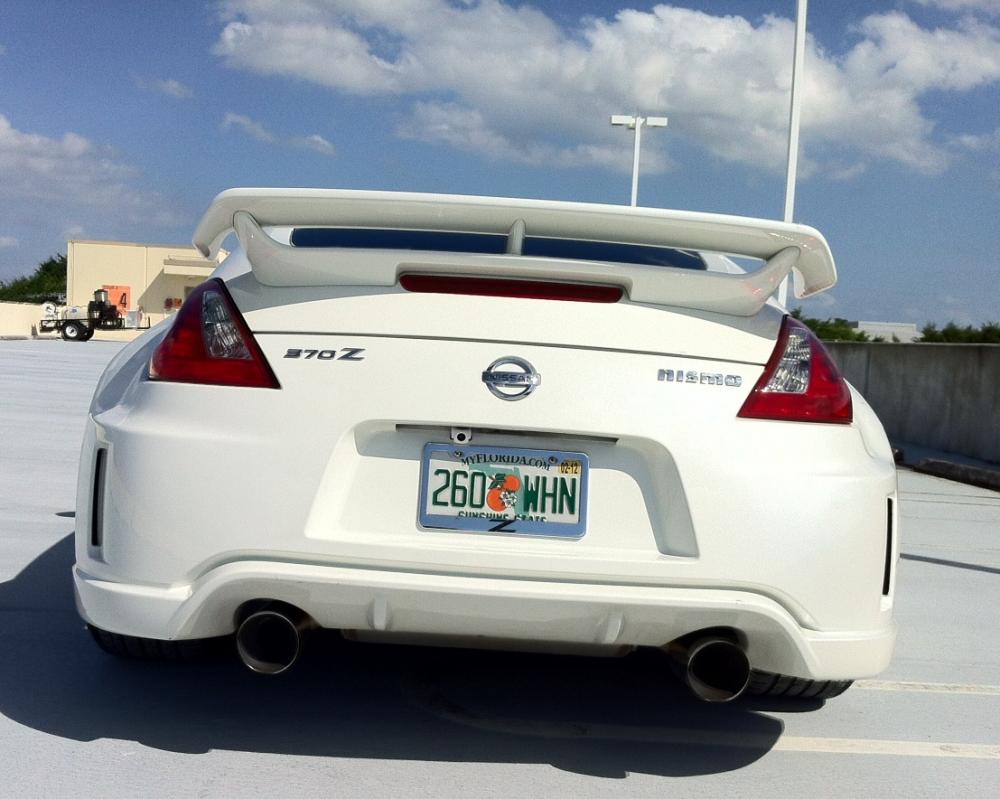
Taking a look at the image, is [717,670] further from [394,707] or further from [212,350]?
[212,350]

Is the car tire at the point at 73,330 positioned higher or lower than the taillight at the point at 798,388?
lower

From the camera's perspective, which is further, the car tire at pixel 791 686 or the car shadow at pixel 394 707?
the car tire at pixel 791 686

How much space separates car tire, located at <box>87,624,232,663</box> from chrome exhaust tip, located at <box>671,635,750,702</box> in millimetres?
1280

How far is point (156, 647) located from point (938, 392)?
1147cm

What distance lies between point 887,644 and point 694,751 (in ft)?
1.92

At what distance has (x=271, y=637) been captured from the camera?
261 centimetres

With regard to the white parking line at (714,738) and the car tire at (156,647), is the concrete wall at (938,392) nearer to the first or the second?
the white parking line at (714,738)

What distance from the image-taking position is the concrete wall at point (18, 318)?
145ft

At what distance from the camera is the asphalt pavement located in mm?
2598

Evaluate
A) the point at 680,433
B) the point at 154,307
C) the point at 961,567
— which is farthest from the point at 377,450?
the point at 154,307

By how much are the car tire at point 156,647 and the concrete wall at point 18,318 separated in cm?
4448

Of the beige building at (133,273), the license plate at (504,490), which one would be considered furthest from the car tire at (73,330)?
the license plate at (504,490)

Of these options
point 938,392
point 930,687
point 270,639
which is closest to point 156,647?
point 270,639

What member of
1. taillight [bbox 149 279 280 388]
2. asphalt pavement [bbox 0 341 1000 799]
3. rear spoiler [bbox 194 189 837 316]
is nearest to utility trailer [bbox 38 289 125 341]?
asphalt pavement [bbox 0 341 1000 799]
